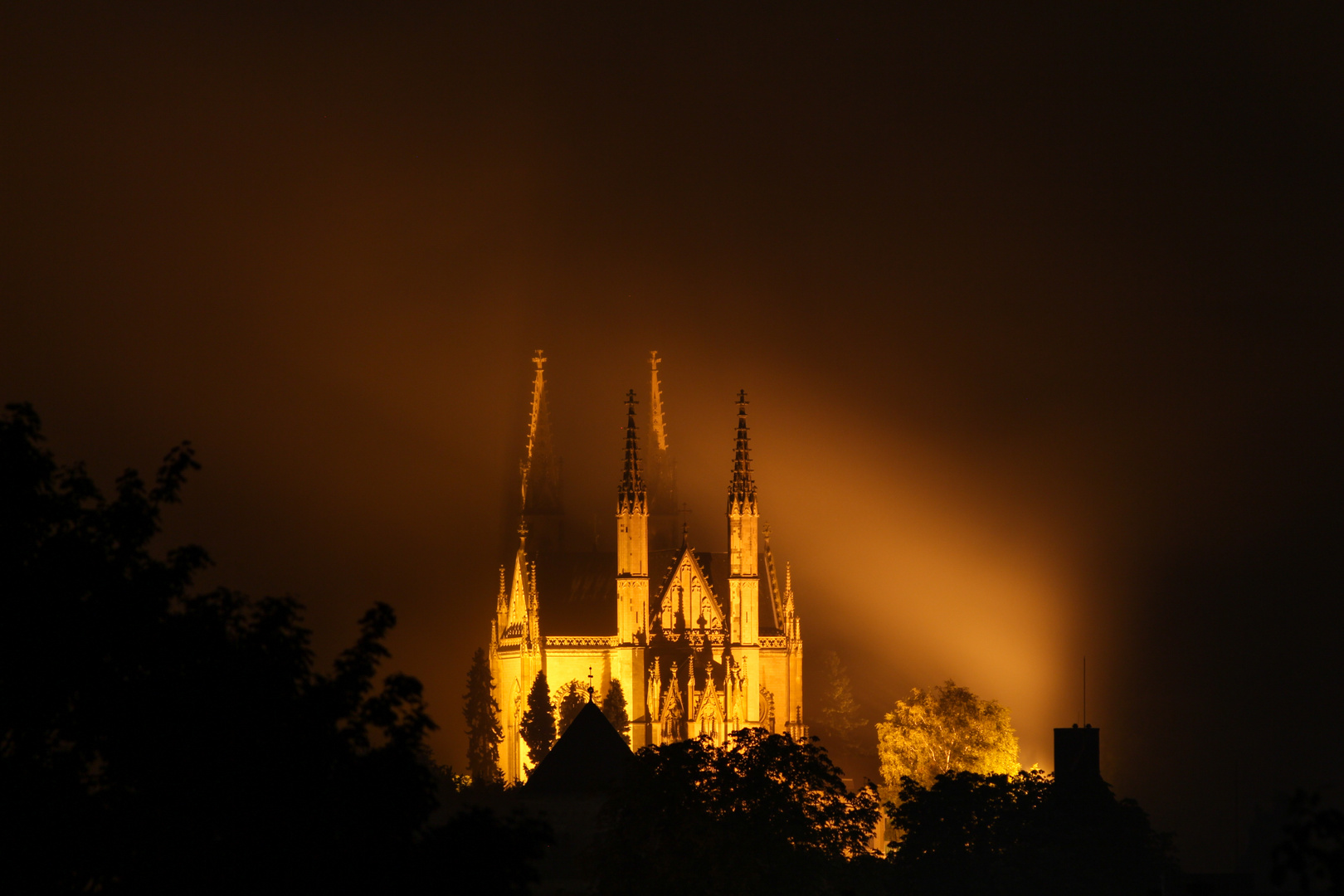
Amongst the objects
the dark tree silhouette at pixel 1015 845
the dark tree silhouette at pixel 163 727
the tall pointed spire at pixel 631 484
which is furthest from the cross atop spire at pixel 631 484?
the dark tree silhouette at pixel 163 727

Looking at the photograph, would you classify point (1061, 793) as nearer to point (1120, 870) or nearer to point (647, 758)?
point (1120, 870)

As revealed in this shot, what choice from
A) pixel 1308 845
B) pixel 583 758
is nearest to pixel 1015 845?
pixel 583 758

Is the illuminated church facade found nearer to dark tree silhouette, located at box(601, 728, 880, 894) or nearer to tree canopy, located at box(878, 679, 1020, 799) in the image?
tree canopy, located at box(878, 679, 1020, 799)

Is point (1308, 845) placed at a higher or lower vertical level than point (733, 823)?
lower

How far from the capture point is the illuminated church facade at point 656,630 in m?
135

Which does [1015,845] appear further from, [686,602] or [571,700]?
[571,700]

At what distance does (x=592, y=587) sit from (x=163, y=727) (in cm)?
10787

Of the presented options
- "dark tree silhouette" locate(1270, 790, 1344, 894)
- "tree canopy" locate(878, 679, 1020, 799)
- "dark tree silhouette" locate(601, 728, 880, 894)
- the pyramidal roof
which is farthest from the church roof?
"dark tree silhouette" locate(1270, 790, 1344, 894)

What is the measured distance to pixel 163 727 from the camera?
35875 millimetres

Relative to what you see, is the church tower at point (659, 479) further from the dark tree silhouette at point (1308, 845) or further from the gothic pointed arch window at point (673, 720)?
the dark tree silhouette at point (1308, 845)

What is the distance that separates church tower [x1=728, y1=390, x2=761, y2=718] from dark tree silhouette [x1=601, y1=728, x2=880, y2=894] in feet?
183

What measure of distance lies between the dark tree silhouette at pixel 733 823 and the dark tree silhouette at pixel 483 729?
56044 mm

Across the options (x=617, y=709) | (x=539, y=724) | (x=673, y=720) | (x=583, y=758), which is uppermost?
(x=617, y=709)

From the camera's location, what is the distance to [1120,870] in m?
90.1
